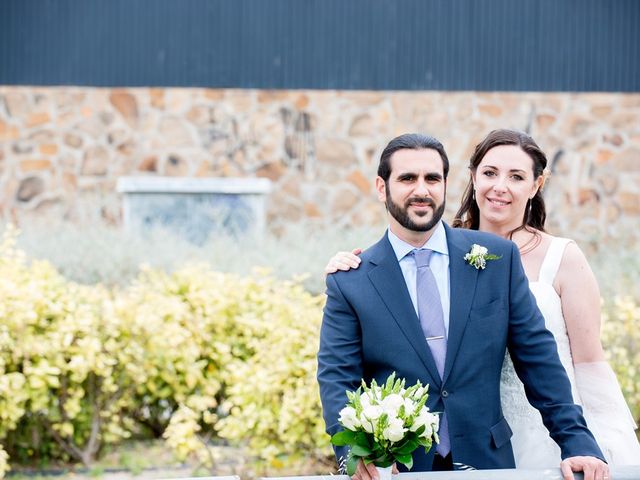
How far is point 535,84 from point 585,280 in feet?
28.5

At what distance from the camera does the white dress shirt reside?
3104 mm

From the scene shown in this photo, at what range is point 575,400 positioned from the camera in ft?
11.1

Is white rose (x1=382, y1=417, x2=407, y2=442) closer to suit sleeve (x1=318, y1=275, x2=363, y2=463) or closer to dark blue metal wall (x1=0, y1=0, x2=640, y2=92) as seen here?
suit sleeve (x1=318, y1=275, x2=363, y2=463)

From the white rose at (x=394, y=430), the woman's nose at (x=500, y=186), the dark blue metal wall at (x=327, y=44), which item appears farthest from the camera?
the dark blue metal wall at (x=327, y=44)

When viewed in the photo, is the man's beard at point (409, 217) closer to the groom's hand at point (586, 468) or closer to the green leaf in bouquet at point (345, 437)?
the green leaf in bouquet at point (345, 437)

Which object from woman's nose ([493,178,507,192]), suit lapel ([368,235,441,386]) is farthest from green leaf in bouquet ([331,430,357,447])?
woman's nose ([493,178,507,192])

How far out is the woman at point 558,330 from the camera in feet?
11.0

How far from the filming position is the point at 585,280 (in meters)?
3.42

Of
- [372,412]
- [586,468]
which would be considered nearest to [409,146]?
[372,412]

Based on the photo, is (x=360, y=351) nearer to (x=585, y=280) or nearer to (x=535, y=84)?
(x=585, y=280)

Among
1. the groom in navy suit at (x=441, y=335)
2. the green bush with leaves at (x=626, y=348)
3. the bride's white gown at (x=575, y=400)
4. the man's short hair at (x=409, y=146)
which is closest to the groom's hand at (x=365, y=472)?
the groom in navy suit at (x=441, y=335)

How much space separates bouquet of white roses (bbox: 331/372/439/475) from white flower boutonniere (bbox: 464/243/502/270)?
56cm

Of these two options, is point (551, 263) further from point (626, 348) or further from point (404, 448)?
point (626, 348)

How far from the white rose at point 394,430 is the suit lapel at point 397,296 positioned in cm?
42
